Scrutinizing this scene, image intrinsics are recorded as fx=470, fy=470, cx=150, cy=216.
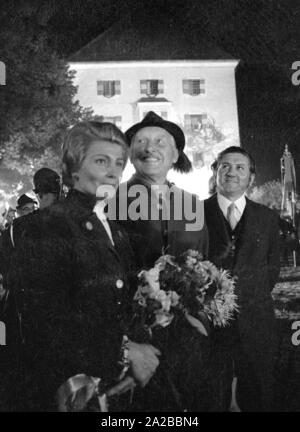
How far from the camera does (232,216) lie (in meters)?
2.95

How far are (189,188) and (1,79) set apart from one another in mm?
1469

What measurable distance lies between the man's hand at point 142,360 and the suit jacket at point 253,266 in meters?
0.79

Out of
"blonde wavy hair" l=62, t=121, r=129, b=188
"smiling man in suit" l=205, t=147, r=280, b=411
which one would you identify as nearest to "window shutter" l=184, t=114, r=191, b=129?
"smiling man in suit" l=205, t=147, r=280, b=411

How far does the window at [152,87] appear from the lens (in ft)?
10.0

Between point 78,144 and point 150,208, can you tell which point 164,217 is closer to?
point 150,208

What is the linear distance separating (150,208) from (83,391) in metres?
1.05

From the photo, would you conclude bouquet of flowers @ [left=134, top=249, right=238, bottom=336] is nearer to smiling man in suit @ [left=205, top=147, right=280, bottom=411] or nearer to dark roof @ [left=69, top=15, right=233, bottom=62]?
smiling man in suit @ [left=205, top=147, right=280, bottom=411]

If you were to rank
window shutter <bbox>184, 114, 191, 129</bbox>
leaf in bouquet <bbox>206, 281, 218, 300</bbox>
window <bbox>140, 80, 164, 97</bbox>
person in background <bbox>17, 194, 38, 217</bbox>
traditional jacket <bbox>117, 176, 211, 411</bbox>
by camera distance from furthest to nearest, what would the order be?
window <bbox>140, 80, 164, 97</bbox> → window shutter <bbox>184, 114, 191, 129</bbox> → person in background <bbox>17, 194, 38, 217</bbox> → traditional jacket <bbox>117, 176, 211, 411</bbox> → leaf in bouquet <bbox>206, 281, 218, 300</bbox>

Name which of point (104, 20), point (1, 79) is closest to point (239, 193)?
point (104, 20)

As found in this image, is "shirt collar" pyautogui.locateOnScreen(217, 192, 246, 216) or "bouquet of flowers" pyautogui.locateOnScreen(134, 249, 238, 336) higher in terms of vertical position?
"shirt collar" pyautogui.locateOnScreen(217, 192, 246, 216)

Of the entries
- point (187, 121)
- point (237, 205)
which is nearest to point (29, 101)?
point (187, 121)

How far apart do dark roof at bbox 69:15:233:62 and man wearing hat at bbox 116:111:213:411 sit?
63 cm

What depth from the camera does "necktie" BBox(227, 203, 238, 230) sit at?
2932 millimetres

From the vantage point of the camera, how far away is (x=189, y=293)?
2.23m
